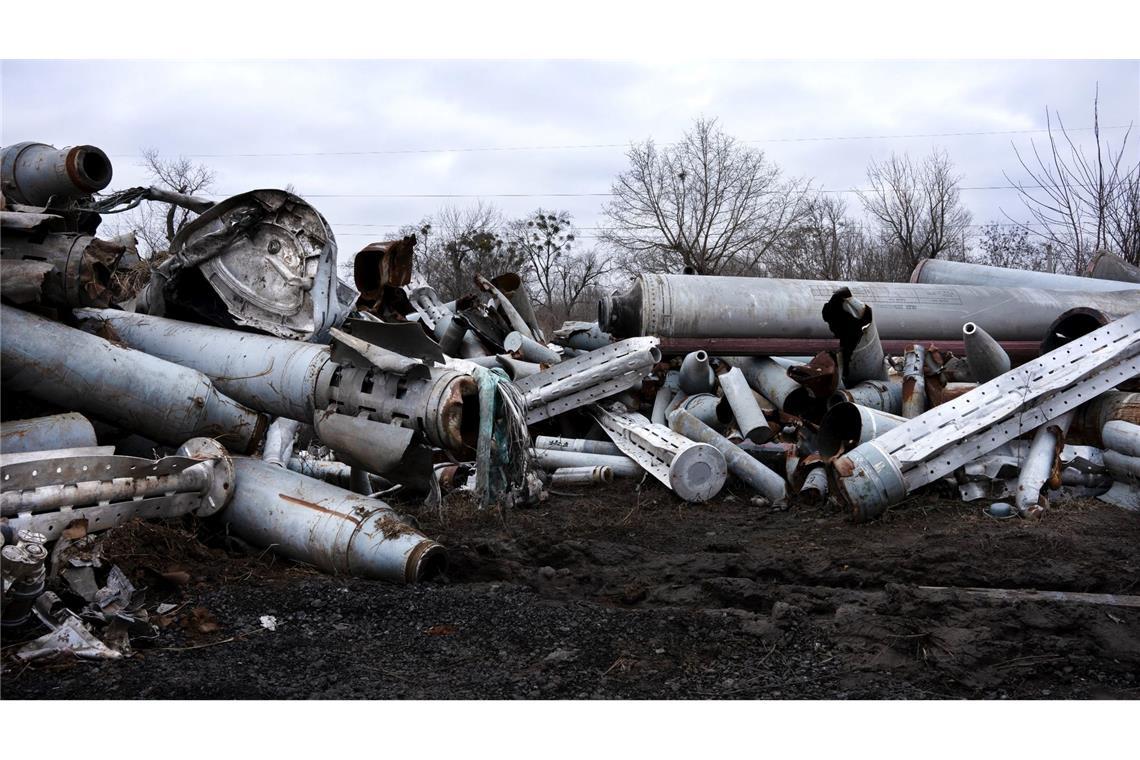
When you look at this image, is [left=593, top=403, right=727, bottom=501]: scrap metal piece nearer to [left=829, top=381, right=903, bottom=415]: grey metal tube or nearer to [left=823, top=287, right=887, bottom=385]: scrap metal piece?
[left=829, top=381, right=903, bottom=415]: grey metal tube

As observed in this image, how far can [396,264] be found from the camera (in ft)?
21.7

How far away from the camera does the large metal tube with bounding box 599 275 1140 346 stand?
9.41 metres

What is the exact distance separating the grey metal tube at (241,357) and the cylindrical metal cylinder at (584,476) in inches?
119

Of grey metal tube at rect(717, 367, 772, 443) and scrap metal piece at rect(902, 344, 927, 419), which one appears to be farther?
scrap metal piece at rect(902, 344, 927, 419)

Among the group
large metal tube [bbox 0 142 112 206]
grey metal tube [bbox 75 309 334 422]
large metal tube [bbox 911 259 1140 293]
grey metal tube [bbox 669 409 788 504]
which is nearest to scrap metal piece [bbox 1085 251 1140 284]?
large metal tube [bbox 911 259 1140 293]

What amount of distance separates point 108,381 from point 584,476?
13.4ft

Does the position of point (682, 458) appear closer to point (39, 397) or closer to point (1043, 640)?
point (1043, 640)

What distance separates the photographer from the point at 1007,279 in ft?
36.6

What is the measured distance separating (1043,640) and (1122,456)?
3.41 m

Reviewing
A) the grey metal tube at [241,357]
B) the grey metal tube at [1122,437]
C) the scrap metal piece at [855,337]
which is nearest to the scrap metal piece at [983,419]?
the grey metal tube at [1122,437]

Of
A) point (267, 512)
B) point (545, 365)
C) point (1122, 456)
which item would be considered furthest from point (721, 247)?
point (267, 512)

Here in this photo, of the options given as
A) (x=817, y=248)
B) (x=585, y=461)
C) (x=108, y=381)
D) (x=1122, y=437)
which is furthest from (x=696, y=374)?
(x=817, y=248)

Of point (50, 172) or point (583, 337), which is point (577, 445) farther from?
point (50, 172)

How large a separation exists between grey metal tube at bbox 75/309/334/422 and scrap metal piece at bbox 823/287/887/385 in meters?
4.99
